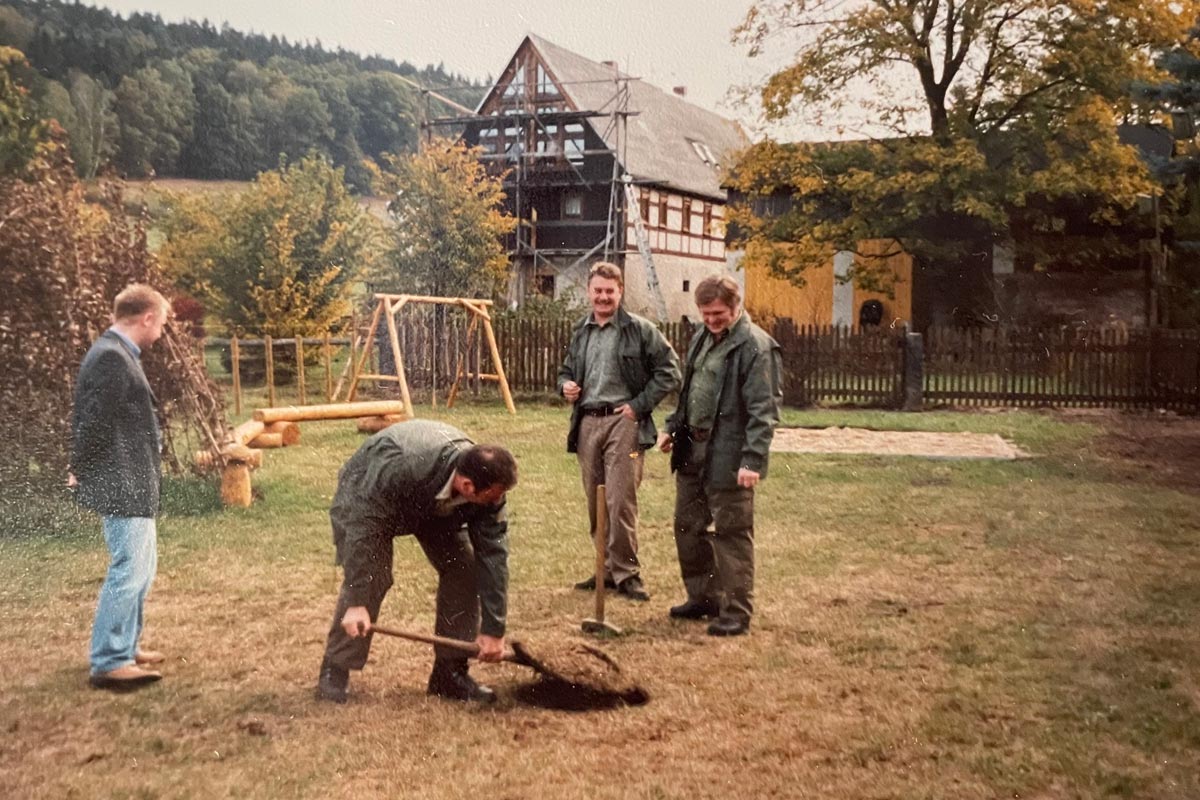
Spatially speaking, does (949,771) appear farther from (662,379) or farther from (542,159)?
(542,159)

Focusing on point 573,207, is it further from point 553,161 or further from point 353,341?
point 353,341

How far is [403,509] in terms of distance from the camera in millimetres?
3861

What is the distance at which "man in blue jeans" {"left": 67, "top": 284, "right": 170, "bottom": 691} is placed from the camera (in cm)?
410

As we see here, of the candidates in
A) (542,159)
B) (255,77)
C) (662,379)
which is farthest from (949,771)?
(542,159)

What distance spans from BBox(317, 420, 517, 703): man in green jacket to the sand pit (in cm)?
756

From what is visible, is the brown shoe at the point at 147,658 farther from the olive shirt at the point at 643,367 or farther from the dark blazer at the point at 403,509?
the olive shirt at the point at 643,367

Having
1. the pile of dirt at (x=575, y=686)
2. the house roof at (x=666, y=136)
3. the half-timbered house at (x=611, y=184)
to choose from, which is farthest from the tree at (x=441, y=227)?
the pile of dirt at (x=575, y=686)

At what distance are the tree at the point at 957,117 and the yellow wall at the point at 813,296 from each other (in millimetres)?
4620

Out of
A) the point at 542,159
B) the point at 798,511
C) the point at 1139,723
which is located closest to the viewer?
the point at 1139,723

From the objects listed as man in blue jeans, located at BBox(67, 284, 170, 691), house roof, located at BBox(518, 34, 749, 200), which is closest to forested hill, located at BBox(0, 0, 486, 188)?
man in blue jeans, located at BBox(67, 284, 170, 691)

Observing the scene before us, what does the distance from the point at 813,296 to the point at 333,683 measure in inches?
962

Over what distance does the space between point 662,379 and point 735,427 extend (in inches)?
29.9

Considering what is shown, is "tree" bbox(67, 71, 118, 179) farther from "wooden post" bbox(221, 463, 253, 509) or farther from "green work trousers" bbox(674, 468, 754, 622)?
"green work trousers" bbox(674, 468, 754, 622)

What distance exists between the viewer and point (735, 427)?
16.9 ft
